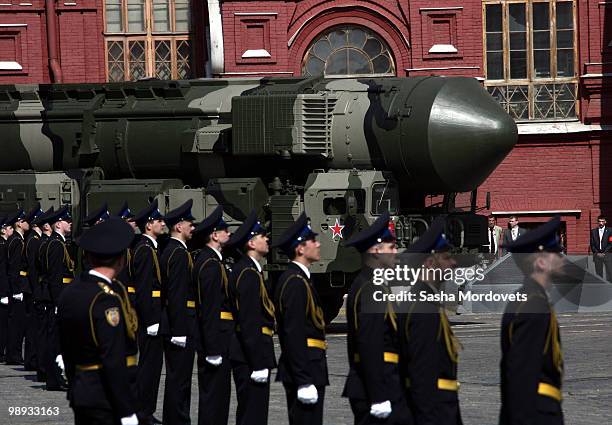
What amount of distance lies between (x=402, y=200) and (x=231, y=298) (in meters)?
9.61

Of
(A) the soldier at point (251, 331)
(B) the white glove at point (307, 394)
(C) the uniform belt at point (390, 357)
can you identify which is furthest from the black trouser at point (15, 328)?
(C) the uniform belt at point (390, 357)

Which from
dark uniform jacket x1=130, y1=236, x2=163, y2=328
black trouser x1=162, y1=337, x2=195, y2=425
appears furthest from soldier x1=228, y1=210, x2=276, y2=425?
dark uniform jacket x1=130, y1=236, x2=163, y2=328

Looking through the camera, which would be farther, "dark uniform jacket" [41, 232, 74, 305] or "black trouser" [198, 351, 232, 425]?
"dark uniform jacket" [41, 232, 74, 305]

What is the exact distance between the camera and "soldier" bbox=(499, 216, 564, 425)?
26.7 ft

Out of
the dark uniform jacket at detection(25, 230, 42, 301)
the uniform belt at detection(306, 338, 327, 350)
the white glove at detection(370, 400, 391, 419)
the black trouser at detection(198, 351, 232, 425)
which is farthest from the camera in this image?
the dark uniform jacket at detection(25, 230, 42, 301)

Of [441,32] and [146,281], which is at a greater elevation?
[441,32]

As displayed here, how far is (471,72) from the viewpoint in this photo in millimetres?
29547

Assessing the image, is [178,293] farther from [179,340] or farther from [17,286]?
[17,286]

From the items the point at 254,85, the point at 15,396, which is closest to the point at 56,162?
the point at 254,85

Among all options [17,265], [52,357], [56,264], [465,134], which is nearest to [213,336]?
[52,357]

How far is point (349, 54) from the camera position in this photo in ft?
97.9

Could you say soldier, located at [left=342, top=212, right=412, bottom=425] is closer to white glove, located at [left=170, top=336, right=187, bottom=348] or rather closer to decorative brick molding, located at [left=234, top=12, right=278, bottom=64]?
white glove, located at [left=170, top=336, right=187, bottom=348]

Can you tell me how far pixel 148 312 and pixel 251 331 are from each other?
2750 millimetres

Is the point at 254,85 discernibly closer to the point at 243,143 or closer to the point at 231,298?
the point at 243,143
